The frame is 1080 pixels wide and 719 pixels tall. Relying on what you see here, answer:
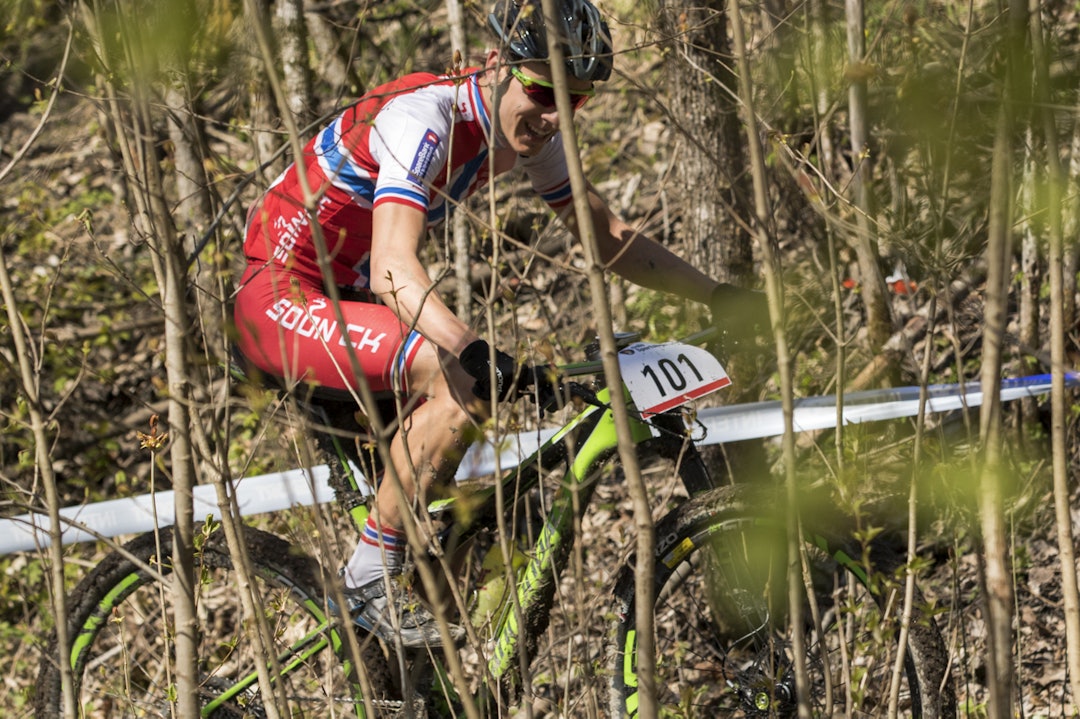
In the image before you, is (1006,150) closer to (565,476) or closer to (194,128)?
(194,128)

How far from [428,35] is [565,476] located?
586cm

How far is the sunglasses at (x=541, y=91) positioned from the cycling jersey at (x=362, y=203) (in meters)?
0.18

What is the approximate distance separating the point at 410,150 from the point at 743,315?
1.06m

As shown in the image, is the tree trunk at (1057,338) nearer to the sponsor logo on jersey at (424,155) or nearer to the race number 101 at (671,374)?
the race number 101 at (671,374)

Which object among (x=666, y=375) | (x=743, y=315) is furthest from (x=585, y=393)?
(x=743, y=315)

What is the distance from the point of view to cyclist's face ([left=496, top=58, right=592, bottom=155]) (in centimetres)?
284

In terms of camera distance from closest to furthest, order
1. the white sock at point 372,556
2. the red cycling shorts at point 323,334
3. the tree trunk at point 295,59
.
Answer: the red cycling shorts at point 323,334 < the white sock at point 372,556 < the tree trunk at point 295,59

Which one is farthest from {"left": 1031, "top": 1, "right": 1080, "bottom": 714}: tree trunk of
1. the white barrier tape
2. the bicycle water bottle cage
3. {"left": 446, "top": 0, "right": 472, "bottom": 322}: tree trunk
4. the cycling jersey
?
{"left": 446, "top": 0, "right": 472, "bottom": 322}: tree trunk

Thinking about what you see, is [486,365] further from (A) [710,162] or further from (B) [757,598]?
(A) [710,162]

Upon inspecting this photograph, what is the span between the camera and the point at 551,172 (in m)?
3.44

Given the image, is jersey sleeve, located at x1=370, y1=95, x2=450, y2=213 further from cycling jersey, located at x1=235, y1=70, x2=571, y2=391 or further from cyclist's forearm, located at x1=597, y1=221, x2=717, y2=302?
cyclist's forearm, located at x1=597, y1=221, x2=717, y2=302

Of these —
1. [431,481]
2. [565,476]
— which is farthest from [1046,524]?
[431,481]

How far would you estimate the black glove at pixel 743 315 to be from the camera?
9.78 ft

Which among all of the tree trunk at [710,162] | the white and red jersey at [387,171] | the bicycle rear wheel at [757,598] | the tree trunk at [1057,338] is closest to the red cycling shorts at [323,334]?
the white and red jersey at [387,171]
